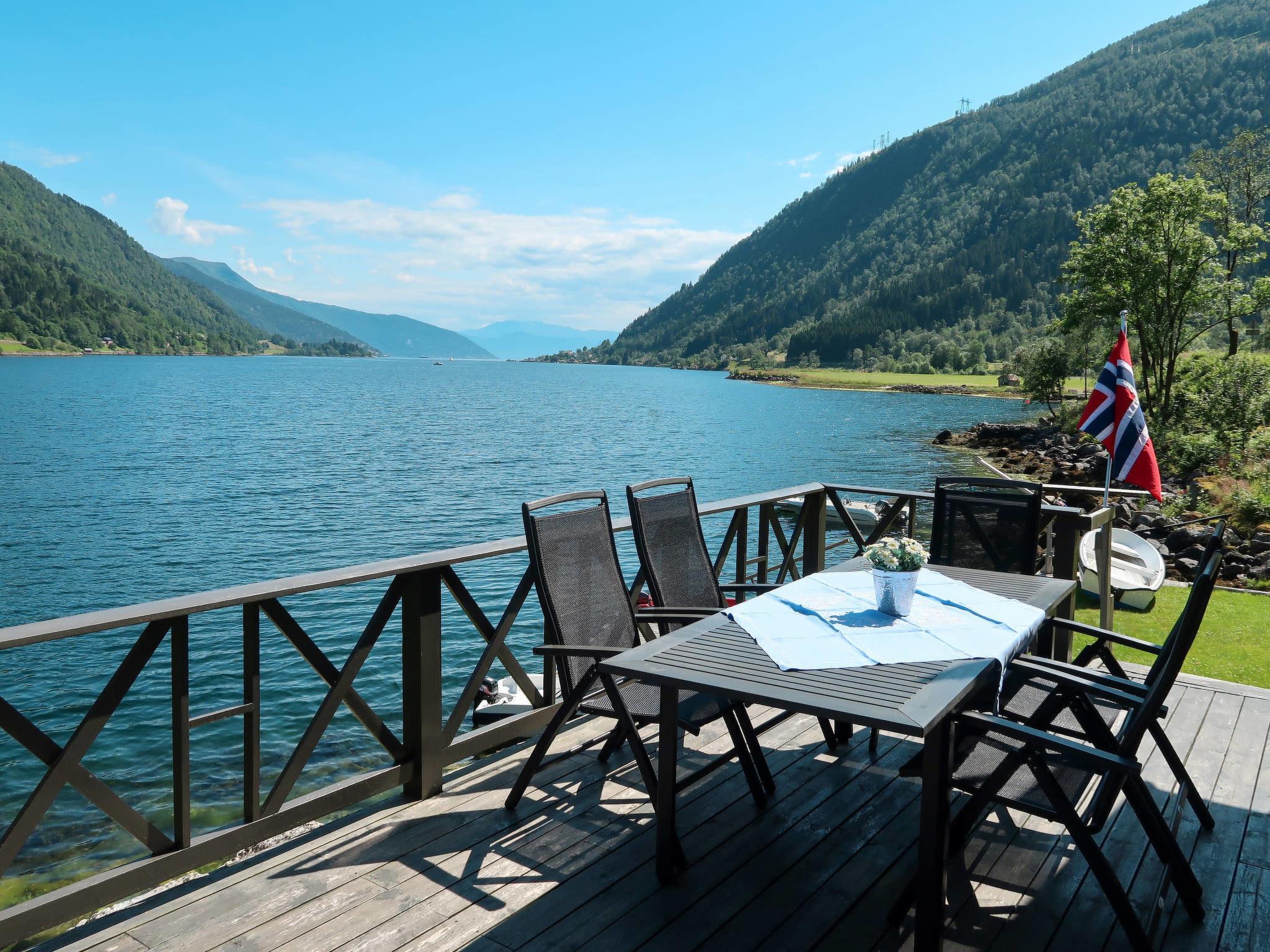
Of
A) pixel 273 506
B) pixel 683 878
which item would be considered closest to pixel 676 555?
pixel 683 878

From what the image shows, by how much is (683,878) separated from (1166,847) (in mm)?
1371

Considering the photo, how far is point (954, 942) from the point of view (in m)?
2.26

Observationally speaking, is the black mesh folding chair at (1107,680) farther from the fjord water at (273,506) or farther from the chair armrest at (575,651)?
the fjord water at (273,506)

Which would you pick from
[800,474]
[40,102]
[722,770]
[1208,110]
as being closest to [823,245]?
[1208,110]

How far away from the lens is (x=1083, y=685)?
241 centimetres

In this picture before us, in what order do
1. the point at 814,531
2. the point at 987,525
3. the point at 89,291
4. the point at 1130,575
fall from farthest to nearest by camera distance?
the point at 89,291 → the point at 1130,575 → the point at 814,531 → the point at 987,525

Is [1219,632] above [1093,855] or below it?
below

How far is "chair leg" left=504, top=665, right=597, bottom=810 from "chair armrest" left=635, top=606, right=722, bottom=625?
373 mm

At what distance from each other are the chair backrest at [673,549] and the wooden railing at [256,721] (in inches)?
9.5

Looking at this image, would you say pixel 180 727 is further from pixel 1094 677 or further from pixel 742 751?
pixel 1094 677

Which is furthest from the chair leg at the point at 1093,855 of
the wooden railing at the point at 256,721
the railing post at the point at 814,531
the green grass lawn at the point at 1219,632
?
the green grass lawn at the point at 1219,632

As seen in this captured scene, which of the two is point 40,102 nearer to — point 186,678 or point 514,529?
point 514,529

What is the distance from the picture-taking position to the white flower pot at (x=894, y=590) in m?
2.84

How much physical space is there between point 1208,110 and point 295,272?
387 feet
